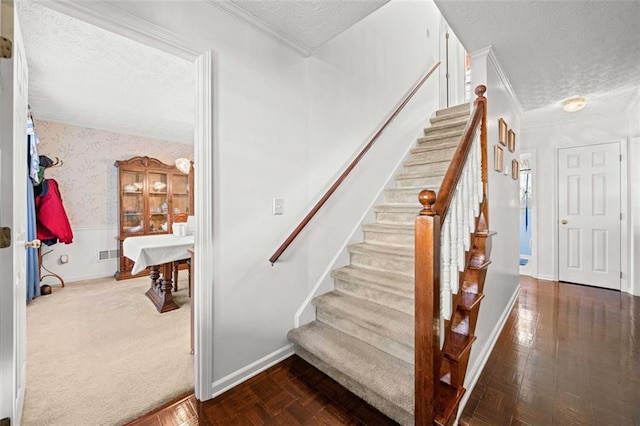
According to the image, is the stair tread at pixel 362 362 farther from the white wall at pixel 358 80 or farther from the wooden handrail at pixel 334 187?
the white wall at pixel 358 80

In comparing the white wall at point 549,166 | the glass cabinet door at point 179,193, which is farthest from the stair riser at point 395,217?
the glass cabinet door at point 179,193

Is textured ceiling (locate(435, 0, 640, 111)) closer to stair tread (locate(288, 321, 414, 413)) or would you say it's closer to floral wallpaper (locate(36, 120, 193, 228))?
stair tread (locate(288, 321, 414, 413))

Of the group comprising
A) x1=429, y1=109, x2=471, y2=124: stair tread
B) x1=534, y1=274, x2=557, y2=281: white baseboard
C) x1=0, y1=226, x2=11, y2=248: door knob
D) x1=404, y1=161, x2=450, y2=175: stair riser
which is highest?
x1=429, y1=109, x2=471, y2=124: stair tread

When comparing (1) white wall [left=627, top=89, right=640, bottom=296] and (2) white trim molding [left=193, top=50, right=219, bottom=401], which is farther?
(1) white wall [left=627, top=89, right=640, bottom=296]

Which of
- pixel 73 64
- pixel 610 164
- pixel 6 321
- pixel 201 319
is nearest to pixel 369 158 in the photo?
pixel 201 319

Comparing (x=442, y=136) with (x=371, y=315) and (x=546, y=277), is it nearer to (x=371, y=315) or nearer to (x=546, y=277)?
(x=371, y=315)

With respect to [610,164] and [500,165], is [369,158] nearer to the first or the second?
[500,165]

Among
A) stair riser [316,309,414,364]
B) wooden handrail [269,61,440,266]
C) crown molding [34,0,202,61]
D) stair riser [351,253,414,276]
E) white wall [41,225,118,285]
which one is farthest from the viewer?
white wall [41,225,118,285]

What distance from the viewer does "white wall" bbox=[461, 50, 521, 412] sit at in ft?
6.45

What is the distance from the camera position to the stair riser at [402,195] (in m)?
2.75

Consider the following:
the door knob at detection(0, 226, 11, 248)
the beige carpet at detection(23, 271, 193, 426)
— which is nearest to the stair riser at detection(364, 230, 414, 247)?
the beige carpet at detection(23, 271, 193, 426)

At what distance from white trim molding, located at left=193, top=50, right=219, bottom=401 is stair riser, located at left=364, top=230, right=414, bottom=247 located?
1.60 m

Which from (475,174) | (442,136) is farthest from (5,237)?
(442,136)

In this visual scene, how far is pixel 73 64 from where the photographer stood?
7.80 feet
